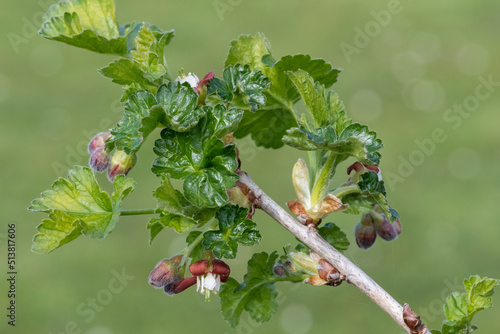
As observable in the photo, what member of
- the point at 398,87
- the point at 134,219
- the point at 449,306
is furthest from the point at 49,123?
the point at 449,306

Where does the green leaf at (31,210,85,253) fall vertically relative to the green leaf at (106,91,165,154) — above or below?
below

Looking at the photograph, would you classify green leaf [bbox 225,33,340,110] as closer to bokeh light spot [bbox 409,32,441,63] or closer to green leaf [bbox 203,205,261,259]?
green leaf [bbox 203,205,261,259]

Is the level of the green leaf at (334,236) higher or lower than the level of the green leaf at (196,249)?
higher

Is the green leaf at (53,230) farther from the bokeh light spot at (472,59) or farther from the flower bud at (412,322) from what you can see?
the bokeh light spot at (472,59)

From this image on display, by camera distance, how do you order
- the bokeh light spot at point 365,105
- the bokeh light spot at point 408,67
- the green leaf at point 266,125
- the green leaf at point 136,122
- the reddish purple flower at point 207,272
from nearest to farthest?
the green leaf at point 136,122 → the reddish purple flower at point 207,272 → the green leaf at point 266,125 → the bokeh light spot at point 365,105 → the bokeh light spot at point 408,67

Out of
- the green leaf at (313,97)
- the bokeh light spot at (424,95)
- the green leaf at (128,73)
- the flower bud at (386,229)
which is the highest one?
the bokeh light spot at (424,95)

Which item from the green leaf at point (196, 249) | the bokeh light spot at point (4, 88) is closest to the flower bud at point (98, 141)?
the green leaf at point (196, 249)

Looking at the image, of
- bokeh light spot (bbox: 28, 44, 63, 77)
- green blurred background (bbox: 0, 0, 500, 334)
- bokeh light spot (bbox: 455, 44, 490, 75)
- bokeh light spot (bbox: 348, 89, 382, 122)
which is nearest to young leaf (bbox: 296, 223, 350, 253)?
green blurred background (bbox: 0, 0, 500, 334)
